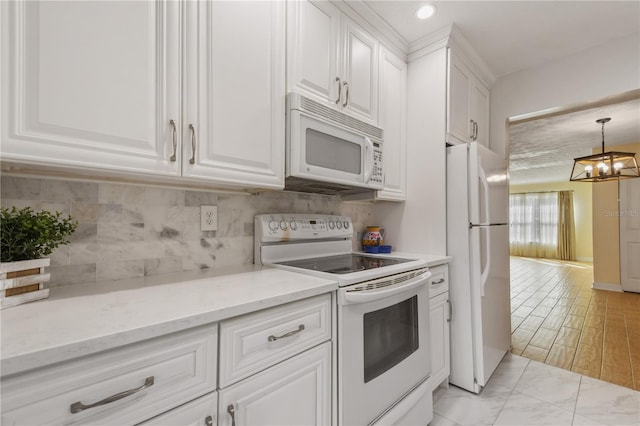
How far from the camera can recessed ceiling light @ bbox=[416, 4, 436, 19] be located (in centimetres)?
180

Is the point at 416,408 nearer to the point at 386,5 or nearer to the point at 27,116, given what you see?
the point at 27,116

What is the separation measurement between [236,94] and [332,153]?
565 millimetres

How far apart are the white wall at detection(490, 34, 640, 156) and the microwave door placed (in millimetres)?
1685

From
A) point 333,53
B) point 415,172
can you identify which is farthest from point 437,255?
point 333,53

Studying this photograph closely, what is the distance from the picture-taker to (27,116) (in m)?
0.79

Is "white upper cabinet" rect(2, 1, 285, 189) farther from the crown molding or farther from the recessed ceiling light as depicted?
the crown molding

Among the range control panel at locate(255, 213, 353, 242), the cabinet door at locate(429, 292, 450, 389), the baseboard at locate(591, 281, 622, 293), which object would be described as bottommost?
the baseboard at locate(591, 281, 622, 293)

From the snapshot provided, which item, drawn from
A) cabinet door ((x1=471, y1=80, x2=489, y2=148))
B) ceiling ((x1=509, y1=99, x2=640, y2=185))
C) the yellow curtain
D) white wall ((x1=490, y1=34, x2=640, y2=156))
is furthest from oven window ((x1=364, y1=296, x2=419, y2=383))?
the yellow curtain

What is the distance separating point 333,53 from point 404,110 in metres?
0.81

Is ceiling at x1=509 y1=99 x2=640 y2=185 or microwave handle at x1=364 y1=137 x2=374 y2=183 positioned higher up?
ceiling at x1=509 y1=99 x2=640 y2=185

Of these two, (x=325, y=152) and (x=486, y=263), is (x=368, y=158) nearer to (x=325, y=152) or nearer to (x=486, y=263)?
(x=325, y=152)

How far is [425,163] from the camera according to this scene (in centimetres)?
217

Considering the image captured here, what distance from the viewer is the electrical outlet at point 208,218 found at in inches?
57.4

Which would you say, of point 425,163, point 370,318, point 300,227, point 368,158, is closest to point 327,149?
point 368,158
